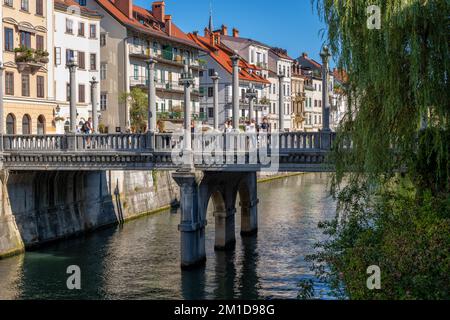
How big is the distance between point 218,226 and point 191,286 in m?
9.66

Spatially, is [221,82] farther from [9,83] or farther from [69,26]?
[9,83]

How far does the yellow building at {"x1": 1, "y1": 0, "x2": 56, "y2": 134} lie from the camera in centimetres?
4884

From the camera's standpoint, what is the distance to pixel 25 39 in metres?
50.8

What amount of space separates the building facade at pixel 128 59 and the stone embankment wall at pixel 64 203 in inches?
426

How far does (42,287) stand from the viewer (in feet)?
102

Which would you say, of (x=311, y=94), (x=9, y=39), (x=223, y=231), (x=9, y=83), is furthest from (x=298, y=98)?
(x=223, y=231)

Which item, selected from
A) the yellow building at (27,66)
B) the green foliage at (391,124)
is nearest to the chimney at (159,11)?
the yellow building at (27,66)

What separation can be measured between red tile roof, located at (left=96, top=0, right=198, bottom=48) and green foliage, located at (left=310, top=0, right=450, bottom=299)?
49.9 metres

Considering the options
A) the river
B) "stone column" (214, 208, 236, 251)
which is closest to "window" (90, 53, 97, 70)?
the river

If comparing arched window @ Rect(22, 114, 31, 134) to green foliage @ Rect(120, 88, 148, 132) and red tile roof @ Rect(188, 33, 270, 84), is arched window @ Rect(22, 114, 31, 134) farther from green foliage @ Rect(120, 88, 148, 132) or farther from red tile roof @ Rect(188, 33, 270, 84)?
red tile roof @ Rect(188, 33, 270, 84)

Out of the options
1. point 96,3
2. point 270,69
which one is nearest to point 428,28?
point 96,3

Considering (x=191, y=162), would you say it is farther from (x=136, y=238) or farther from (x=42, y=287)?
(x=136, y=238)

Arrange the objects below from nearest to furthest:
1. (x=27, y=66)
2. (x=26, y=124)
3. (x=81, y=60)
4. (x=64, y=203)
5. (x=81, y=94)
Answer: (x=64, y=203) < (x=27, y=66) < (x=26, y=124) < (x=81, y=60) < (x=81, y=94)

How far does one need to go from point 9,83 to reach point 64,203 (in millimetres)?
11020
